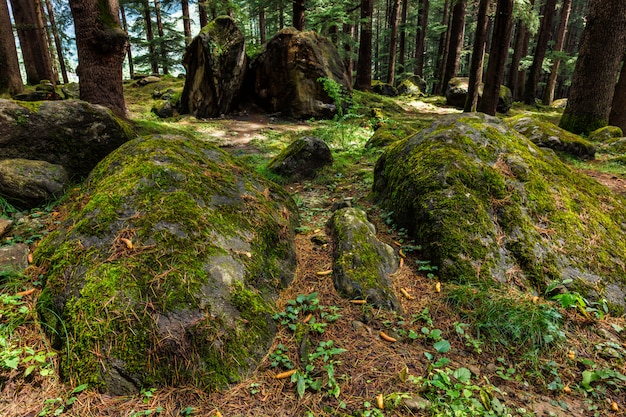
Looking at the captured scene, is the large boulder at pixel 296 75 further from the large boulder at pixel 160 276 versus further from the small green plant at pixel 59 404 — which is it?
the small green plant at pixel 59 404

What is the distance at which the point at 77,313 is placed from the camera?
1.99 meters

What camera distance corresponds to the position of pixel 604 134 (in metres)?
7.47

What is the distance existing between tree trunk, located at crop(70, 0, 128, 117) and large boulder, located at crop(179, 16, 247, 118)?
4.53 metres

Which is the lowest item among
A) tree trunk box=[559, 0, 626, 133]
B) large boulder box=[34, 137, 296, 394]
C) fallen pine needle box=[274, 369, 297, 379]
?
fallen pine needle box=[274, 369, 297, 379]

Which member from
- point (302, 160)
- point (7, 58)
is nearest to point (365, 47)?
point (302, 160)

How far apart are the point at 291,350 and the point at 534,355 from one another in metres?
1.68

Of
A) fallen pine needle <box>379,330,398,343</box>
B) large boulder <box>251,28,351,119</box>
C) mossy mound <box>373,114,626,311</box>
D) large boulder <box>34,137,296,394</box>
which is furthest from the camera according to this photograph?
large boulder <box>251,28,351,119</box>

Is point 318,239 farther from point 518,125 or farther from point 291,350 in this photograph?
point 518,125

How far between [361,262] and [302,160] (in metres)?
3.19

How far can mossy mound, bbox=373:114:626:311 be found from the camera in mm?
2912

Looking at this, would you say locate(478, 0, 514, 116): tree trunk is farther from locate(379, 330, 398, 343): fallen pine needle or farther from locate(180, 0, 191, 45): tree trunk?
locate(180, 0, 191, 45): tree trunk

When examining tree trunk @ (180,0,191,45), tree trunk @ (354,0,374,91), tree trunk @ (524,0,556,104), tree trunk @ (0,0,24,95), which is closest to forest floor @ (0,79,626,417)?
tree trunk @ (0,0,24,95)

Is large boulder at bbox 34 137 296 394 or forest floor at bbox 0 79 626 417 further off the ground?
large boulder at bbox 34 137 296 394

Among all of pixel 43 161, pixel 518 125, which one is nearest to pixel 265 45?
pixel 518 125
